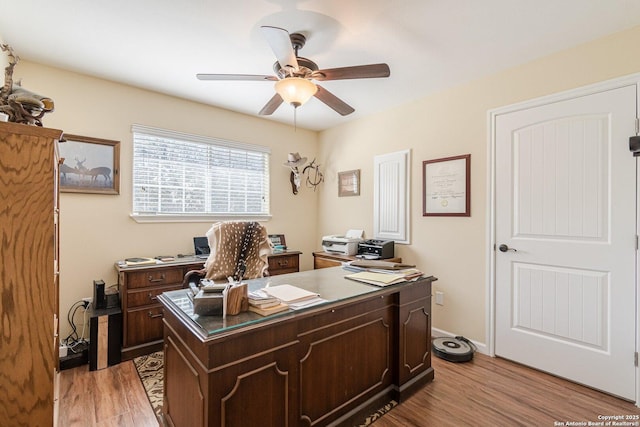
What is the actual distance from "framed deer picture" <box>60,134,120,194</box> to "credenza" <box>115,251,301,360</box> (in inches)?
31.2

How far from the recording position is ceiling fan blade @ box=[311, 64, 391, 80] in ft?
6.18

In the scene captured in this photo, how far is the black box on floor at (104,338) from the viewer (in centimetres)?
242

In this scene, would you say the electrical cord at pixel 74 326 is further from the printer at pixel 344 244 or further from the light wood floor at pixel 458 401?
the printer at pixel 344 244

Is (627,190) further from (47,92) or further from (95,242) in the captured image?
(47,92)

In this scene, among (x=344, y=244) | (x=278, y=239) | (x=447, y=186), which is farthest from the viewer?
(x=278, y=239)

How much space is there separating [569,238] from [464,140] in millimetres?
1240

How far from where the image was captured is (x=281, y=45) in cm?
169

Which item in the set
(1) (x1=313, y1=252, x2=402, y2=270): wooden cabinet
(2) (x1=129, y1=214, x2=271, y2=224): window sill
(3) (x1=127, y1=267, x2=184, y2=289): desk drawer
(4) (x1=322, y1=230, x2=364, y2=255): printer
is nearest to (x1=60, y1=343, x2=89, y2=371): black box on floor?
(3) (x1=127, y1=267, x2=184, y2=289): desk drawer

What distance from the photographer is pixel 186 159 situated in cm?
342

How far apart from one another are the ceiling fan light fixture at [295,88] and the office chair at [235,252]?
3.64 feet

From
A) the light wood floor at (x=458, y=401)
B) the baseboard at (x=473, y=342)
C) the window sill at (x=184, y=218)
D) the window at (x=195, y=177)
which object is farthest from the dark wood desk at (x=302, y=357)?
the window at (x=195, y=177)

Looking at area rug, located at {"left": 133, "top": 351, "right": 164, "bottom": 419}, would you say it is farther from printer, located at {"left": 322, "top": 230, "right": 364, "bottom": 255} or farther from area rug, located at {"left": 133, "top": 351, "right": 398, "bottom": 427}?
printer, located at {"left": 322, "top": 230, "right": 364, "bottom": 255}

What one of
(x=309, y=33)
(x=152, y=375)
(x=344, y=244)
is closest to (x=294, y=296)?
(x=152, y=375)

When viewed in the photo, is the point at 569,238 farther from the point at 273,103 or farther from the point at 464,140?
the point at 273,103
